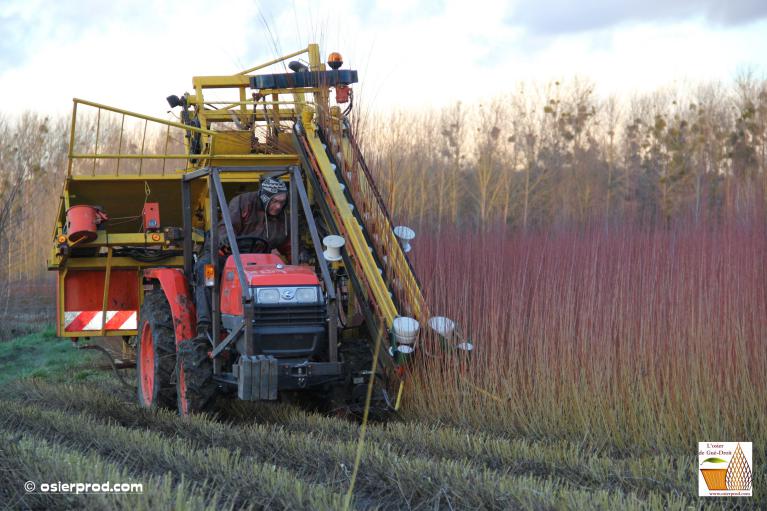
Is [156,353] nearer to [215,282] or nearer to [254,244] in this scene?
[215,282]

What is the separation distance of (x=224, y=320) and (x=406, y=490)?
2452mm

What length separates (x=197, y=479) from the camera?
495 cm

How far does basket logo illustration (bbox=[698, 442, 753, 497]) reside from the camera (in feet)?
15.2

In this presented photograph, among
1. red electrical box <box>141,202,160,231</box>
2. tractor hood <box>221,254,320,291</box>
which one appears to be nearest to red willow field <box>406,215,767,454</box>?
tractor hood <box>221,254,320,291</box>

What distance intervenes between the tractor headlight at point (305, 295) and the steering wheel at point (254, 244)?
76 cm

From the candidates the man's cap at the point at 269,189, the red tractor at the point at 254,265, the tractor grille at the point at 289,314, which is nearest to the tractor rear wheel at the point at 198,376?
the red tractor at the point at 254,265

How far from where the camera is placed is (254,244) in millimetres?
7051

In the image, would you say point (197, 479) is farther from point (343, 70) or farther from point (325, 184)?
point (343, 70)

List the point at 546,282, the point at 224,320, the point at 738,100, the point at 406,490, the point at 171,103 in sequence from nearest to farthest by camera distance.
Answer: the point at 406,490 → the point at 224,320 → the point at 546,282 → the point at 171,103 → the point at 738,100

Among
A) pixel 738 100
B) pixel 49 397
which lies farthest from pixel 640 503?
pixel 738 100

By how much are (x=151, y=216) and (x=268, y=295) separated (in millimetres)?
2657

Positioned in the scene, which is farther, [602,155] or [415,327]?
[602,155]

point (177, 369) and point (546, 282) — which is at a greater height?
point (546, 282)

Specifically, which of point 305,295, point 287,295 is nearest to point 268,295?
point 287,295
